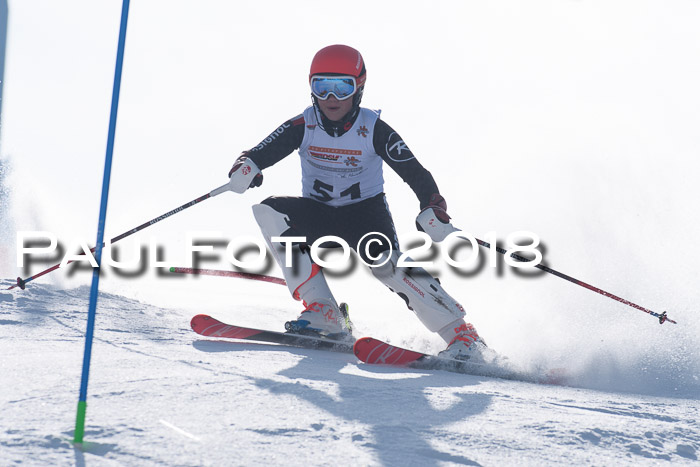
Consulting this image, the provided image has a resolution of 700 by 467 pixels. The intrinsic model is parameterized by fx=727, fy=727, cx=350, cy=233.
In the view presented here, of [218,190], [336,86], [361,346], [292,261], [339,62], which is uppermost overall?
[339,62]

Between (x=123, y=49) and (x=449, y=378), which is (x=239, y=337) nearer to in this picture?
(x=449, y=378)

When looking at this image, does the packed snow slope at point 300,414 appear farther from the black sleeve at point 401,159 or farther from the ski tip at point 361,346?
the black sleeve at point 401,159

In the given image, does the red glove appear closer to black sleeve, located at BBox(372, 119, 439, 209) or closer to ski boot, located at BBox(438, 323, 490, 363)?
black sleeve, located at BBox(372, 119, 439, 209)

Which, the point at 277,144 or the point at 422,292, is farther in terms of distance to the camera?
the point at 277,144

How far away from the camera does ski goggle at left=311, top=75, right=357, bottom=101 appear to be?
4723 millimetres

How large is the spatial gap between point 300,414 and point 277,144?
2.79 metres

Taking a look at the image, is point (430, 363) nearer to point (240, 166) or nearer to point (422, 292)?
point (422, 292)

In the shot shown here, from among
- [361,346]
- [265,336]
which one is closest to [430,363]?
[361,346]

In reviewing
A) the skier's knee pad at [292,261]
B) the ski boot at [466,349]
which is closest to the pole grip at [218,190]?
the skier's knee pad at [292,261]

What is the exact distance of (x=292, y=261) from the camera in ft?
15.7

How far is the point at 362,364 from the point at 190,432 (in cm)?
185

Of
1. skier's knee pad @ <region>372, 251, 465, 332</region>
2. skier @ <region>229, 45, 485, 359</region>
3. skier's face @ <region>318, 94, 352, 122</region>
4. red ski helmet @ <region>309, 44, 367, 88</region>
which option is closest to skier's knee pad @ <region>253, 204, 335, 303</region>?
skier @ <region>229, 45, 485, 359</region>

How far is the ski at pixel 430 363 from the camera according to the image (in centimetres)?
409

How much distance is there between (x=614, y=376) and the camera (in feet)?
14.0
